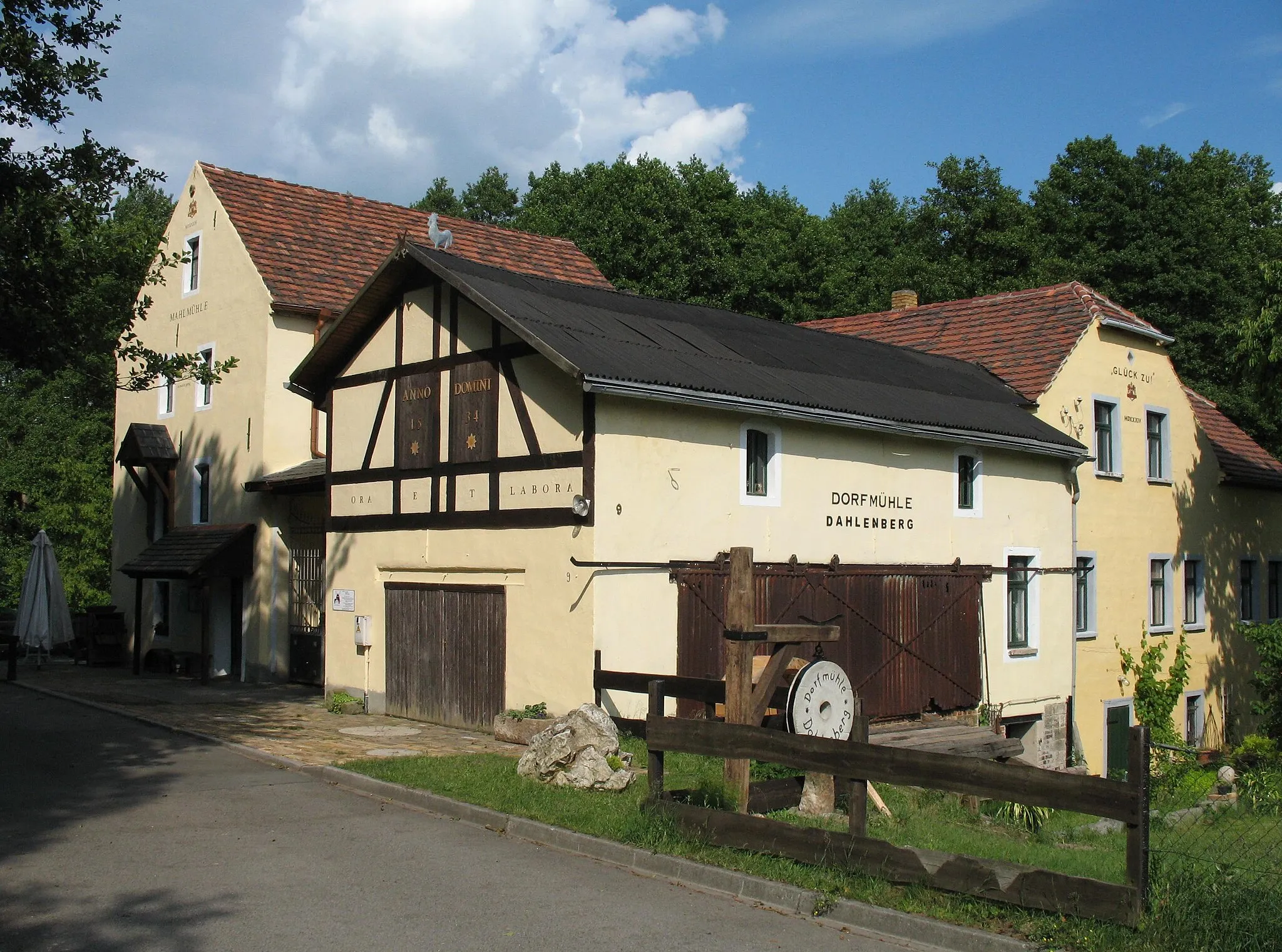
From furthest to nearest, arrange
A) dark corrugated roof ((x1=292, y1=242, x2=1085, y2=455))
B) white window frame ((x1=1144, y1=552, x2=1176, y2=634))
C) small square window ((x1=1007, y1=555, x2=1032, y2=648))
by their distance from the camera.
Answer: white window frame ((x1=1144, y1=552, x2=1176, y2=634)), small square window ((x1=1007, y1=555, x2=1032, y2=648)), dark corrugated roof ((x1=292, y1=242, x2=1085, y2=455))

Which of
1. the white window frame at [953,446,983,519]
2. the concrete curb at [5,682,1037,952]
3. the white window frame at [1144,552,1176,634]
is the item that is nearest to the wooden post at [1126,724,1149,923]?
the concrete curb at [5,682,1037,952]

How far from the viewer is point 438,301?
17469mm

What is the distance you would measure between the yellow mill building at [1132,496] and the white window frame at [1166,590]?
0.04m

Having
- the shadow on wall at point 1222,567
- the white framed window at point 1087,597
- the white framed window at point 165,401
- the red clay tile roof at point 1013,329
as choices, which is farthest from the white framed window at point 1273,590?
the white framed window at point 165,401

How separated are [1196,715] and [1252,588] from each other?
12.8 ft

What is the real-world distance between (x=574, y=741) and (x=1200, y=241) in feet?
108

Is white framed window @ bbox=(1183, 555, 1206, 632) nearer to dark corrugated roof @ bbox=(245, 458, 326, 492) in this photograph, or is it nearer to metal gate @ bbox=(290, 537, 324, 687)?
metal gate @ bbox=(290, 537, 324, 687)

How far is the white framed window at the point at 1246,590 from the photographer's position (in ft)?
91.5

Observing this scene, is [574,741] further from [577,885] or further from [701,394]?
[701,394]

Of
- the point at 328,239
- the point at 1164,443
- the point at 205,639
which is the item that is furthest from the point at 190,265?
the point at 1164,443

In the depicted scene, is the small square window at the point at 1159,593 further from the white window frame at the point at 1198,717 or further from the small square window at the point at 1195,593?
the white window frame at the point at 1198,717

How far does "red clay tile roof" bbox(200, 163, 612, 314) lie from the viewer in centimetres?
2339

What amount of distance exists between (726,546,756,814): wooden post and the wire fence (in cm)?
310

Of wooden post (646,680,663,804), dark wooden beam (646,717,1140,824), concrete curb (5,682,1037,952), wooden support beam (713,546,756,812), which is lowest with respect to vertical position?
concrete curb (5,682,1037,952)
